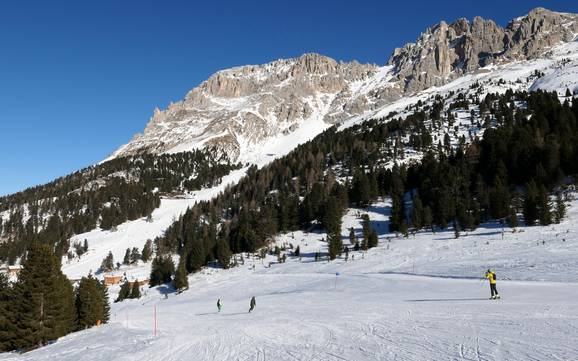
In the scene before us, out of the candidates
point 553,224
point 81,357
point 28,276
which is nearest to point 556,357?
point 81,357

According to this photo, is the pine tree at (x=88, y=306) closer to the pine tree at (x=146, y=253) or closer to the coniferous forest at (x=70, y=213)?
the pine tree at (x=146, y=253)

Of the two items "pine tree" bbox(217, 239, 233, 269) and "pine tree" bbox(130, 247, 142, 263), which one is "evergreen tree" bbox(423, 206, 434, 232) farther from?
"pine tree" bbox(130, 247, 142, 263)

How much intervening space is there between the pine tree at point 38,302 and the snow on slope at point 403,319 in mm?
1927

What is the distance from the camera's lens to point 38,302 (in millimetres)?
29922

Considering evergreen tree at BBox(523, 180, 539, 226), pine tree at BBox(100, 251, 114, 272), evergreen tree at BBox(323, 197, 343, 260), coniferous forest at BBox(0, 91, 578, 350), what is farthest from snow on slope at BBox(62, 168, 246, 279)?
evergreen tree at BBox(523, 180, 539, 226)

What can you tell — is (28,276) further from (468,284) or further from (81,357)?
(468,284)

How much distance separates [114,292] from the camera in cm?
8312

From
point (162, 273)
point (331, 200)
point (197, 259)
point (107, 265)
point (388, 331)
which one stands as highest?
point (331, 200)

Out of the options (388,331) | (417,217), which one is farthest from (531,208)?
(388,331)

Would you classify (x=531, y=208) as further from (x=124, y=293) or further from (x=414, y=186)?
(x=124, y=293)

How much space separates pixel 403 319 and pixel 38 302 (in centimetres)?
2584

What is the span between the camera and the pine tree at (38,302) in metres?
29.2

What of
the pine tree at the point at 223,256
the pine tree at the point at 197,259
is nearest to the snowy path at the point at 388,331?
the pine tree at the point at 223,256

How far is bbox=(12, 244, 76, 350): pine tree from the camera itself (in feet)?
95.9
